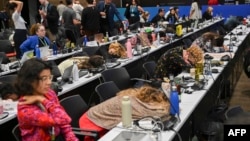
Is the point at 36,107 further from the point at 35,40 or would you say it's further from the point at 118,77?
the point at 35,40

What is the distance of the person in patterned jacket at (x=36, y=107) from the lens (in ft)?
8.38

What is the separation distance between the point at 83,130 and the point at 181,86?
1.44 meters

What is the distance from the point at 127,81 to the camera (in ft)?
15.2

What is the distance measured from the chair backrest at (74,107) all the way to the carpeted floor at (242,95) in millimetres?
3165

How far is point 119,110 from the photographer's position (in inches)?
119

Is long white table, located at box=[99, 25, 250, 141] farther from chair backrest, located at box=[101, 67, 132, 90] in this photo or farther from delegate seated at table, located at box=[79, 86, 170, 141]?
chair backrest, located at box=[101, 67, 132, 90]

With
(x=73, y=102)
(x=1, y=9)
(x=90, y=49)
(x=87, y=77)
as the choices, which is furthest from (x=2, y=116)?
(x=1, y=9)

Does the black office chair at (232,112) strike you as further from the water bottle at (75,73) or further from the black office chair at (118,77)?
the water bottle at (75,73)

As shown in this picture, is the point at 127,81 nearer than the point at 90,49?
Yes

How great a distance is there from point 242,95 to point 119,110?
13.1 feet

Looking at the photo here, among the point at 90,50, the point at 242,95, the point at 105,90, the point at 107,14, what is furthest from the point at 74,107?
the point at 107,14

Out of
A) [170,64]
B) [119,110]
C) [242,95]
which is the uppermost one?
[170,64]

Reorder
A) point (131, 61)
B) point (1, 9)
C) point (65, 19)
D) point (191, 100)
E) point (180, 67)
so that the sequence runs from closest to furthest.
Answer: point (191, 100)
point (180, 67)
point (131, 61)
point (65, 19)
point (1, 9)

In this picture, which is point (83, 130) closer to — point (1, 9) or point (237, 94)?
point (237, 94)
